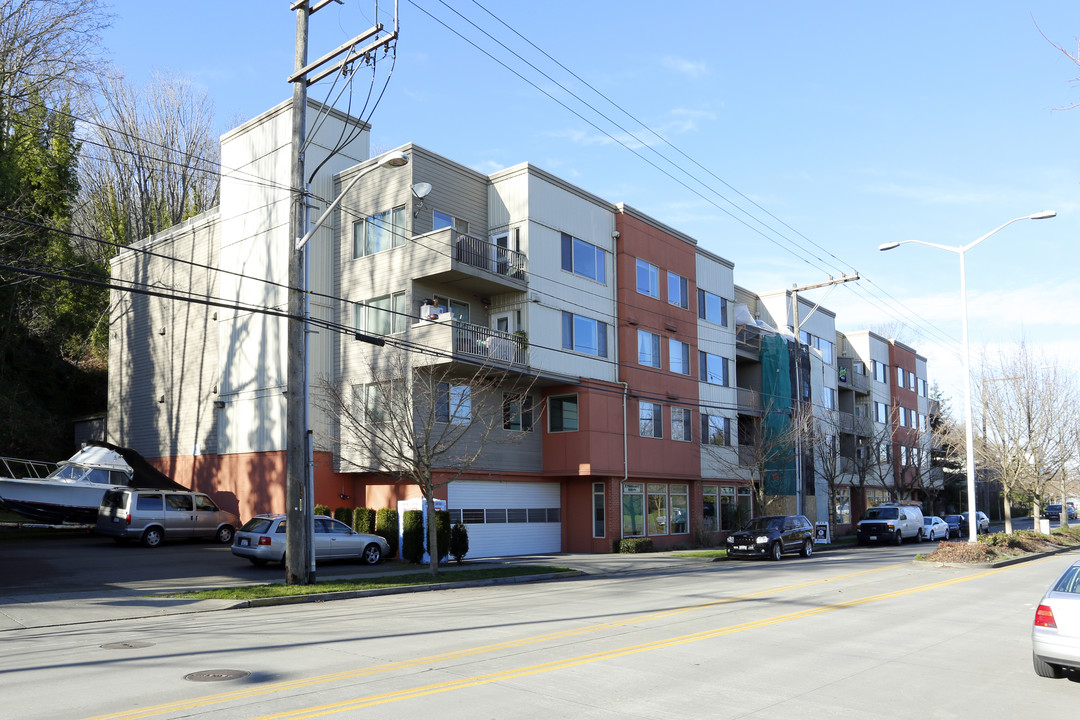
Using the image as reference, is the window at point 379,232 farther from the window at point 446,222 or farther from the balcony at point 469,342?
the balcony at point 469,342

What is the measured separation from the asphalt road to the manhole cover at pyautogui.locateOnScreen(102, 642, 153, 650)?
0.04 metres

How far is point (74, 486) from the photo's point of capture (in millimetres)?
28953

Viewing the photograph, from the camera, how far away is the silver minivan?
86.9 ft

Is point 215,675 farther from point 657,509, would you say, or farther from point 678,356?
point 678,356

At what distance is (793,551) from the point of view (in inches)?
1245

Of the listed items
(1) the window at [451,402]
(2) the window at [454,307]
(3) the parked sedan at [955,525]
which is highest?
(2) the window at [454,307]

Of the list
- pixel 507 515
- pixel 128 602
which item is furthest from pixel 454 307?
pixel 128 602

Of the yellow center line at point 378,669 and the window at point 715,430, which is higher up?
the window at point 715,430

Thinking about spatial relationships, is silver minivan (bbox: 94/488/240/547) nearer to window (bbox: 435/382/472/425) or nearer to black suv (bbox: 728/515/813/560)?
window (bbox: 435/382/472/425)

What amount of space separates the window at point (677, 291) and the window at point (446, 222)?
10.8 meters

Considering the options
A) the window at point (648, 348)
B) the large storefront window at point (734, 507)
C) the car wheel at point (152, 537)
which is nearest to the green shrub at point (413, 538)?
the car wheel at point (152, 537)

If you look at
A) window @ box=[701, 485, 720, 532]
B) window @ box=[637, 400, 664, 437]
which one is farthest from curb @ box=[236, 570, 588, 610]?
window @ box=[701, 485, 720, 532]

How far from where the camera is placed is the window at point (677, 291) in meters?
37.9

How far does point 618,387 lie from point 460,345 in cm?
843
